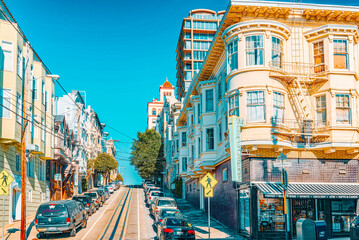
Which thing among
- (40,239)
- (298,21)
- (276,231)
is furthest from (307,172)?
(40,239)

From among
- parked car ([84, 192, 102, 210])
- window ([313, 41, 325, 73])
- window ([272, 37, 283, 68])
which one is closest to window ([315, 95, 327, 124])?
window ([313, 41, 325, 73])

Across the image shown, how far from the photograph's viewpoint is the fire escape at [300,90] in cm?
2306

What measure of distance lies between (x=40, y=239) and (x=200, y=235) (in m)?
9.03

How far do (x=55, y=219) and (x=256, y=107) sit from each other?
1255 centimetres

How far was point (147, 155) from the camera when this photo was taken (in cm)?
7088

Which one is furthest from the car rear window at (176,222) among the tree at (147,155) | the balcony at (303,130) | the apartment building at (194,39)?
the apartment building at (194,39)

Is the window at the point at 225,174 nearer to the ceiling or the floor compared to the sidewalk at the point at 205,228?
nearer to the ceiling

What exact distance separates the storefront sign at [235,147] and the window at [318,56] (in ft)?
20.7

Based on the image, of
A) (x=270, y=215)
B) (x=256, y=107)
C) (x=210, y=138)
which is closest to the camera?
(x=270, y=215)

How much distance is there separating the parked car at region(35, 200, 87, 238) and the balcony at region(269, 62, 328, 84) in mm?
13642

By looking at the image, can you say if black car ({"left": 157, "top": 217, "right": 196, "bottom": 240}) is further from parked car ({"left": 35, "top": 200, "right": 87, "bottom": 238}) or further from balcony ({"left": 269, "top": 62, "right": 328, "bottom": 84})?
balcony ({"left": 269, "top": 62, "right": 328, "bottom": 84})

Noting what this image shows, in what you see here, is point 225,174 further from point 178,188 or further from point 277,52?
point 178,188

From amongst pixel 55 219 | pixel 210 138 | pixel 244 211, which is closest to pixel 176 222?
pixel 244 211

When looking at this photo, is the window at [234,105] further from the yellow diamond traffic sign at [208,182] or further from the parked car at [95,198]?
the parked car at [95,198]
